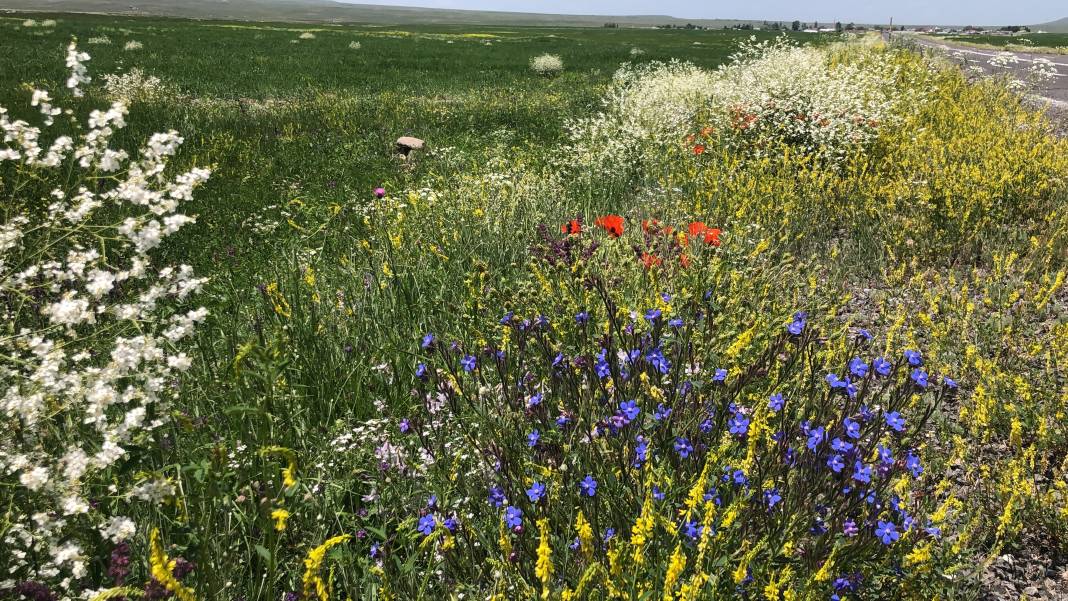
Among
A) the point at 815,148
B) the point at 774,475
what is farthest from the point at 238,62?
the point at 774,475

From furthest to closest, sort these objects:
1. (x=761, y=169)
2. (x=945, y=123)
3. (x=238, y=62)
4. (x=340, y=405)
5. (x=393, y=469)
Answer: (x=238, y=62) → (x=945, y=123) → (x=761, y=169) → (x=340, y=405) → (x=393, y=469)

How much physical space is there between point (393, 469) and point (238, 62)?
3038 cm

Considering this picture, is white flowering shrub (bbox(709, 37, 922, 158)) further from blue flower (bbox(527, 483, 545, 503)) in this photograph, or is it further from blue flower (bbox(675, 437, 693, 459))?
blue flower (bbox(527, 483, 545, 503))

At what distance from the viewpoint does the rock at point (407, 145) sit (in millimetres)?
10883

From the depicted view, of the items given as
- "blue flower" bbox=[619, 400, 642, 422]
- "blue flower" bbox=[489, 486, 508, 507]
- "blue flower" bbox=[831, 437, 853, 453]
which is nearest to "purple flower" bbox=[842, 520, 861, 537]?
"blue flower" bbox=[831, 437, 853, 453]

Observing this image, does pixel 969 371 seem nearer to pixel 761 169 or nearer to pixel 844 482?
pixel 844 482

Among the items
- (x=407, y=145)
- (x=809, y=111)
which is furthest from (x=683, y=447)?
(x=407, y=145)

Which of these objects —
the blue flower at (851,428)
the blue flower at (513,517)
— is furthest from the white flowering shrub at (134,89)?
the blue flower at (851,428)

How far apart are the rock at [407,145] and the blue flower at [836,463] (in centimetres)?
984

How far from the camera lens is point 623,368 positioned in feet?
9.57

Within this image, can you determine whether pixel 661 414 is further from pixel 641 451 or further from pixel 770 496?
pixel 770 496

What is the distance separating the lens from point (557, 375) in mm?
2721

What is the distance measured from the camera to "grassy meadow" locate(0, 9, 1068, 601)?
6.58ft

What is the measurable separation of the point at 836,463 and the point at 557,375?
1.17 meters
